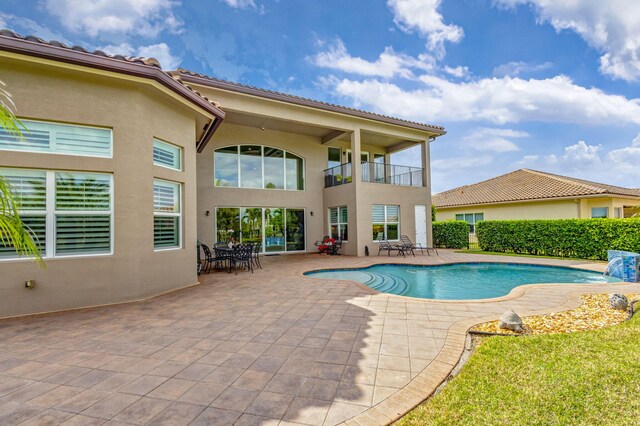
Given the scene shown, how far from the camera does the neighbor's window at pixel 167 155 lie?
6.89 metres

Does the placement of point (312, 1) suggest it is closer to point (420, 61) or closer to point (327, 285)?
point (420, 61)

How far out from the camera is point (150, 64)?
598 cm

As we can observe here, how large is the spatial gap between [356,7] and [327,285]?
41.8 ft

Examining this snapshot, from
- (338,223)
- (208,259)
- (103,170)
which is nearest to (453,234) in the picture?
(338,223)

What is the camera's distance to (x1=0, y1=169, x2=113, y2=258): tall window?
5375mm

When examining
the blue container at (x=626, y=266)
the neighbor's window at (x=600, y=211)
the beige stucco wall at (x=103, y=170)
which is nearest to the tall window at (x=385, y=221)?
the blue container at (x=626, y=266)

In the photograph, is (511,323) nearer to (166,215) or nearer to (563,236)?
(166,215)

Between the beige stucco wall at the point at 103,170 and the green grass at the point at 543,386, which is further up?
the beige stucco wall at the point at 103,170

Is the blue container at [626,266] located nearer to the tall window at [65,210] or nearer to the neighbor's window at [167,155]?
the neighbor's window at [167,155]

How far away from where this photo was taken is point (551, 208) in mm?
17578

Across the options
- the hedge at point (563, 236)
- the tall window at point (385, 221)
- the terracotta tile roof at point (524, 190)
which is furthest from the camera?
the terracotta tile roof at point (524, 190)

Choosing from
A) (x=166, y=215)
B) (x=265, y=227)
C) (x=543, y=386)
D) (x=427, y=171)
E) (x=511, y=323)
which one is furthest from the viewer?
(x=427, y=171)

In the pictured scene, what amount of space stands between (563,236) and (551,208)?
548 centimetres

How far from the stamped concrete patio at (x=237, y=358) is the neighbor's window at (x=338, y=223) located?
875 cm
